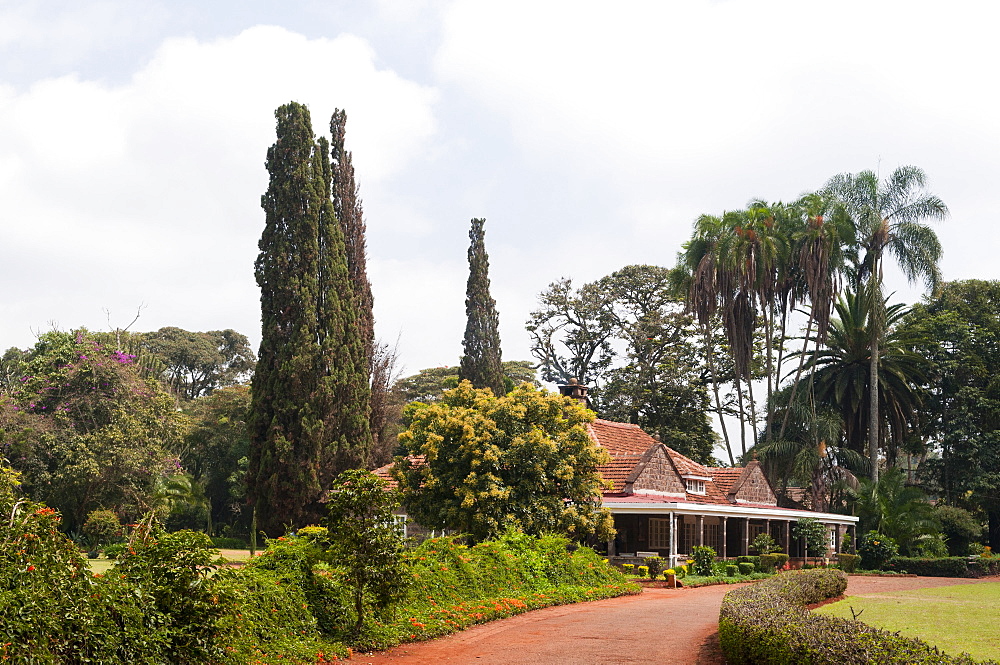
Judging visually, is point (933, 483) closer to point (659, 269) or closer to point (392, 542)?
point (659, 269)

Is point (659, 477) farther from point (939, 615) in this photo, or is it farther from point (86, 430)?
point (86, 430)

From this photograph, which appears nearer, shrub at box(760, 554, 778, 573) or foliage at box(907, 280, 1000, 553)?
shrub at box(760, 554, 778, 573)

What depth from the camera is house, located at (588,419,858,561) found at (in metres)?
29.2

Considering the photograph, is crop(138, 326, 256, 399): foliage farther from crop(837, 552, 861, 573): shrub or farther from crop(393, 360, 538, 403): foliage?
crop(837, 552, 861, 573): shrub

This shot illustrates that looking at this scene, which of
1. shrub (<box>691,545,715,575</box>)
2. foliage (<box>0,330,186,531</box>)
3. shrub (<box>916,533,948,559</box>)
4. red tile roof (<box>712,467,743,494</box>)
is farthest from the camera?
red tile roof (<box>712,467,743,494</box>)

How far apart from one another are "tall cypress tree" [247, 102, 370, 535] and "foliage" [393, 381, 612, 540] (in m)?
9.08

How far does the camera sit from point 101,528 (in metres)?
28.5

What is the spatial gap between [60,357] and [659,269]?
3132cm

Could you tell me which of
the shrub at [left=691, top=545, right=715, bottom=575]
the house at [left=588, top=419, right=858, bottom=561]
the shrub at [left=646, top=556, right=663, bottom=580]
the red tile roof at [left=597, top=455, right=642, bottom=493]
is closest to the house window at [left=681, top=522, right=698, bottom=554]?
Result: the house at [left=588, top=419, right=858, bottom=561]

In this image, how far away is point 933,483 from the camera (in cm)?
4803

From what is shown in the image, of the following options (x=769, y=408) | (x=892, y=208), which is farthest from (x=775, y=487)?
(x=892, y=208)

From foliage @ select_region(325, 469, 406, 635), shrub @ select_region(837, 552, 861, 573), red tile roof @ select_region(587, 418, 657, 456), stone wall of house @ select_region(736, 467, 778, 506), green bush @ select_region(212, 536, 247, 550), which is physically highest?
red tile roof @ select_region(587, 418, 657, 456)

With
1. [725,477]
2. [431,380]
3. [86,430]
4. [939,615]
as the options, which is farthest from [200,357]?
[939,615]

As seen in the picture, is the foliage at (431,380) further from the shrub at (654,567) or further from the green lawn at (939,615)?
the green lawn at (939,615)
